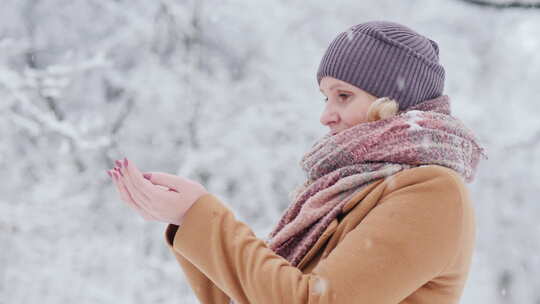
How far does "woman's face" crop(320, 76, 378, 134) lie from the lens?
109 cm

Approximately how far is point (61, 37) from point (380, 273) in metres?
4.72

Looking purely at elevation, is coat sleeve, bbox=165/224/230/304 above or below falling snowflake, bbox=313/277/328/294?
below

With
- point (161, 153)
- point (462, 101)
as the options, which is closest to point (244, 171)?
point (161, 153)

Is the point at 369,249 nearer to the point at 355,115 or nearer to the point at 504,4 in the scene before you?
the point at 355,115

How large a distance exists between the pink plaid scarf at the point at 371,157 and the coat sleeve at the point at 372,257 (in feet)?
0.24

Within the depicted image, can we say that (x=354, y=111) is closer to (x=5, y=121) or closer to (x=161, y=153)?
(x=161, y=153)

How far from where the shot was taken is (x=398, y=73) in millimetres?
1103

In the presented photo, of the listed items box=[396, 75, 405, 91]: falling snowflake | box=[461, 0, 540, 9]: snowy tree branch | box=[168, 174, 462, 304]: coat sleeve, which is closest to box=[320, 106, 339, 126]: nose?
→ box=[396, 75, 405, 91]: falling snowflake

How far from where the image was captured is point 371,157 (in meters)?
0.97

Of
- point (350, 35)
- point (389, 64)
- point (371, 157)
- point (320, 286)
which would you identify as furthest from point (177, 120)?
point (320, 286)

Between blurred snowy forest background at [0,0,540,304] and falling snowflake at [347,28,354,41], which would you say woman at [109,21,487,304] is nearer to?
falling snowflake at [347,28,354,41]

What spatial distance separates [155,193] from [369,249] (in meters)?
0.42

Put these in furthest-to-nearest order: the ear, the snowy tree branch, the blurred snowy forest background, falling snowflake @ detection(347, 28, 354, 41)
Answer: the blurred snowy forest background < the snowy tree branch < falling snowflake @ detection(347, 28, 354, 41) < the ear

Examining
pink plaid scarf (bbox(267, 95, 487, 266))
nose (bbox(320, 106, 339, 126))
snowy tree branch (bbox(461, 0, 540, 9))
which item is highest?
nose (bbox(320, 106, 339, 126))
